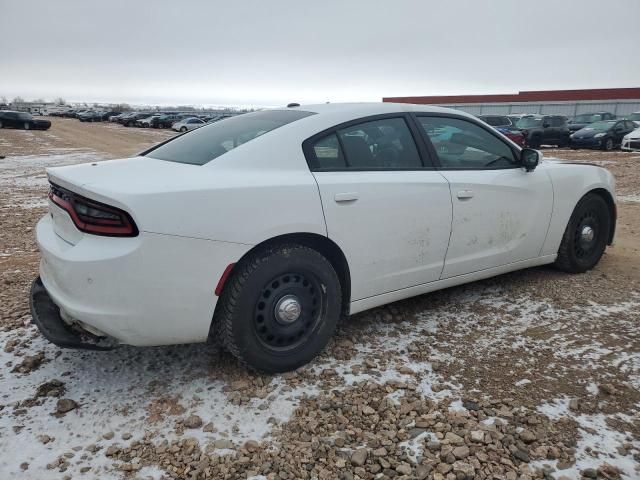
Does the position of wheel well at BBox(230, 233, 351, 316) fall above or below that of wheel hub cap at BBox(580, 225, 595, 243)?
above

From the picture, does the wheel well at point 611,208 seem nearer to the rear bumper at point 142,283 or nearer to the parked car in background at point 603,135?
the rear bumper at point 142,283

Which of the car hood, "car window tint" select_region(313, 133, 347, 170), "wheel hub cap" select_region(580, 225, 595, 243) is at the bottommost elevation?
"wheel hub cap" select_region(580, 225, 595, 243)

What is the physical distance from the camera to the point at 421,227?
328 centimetres

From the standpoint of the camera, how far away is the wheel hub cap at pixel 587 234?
4.51 metres

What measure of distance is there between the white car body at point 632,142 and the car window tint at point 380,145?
19576 millimetres

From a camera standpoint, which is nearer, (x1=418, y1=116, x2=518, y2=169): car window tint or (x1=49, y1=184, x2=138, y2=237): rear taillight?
(x1=49, y1=184, x2=138, y2=237): rear taillight

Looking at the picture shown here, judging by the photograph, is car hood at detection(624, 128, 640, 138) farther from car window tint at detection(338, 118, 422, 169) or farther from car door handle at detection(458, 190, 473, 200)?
car window tint at detection(338, 118, 422, 169)

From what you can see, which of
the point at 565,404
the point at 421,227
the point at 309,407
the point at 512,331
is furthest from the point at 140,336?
the point at 512,331

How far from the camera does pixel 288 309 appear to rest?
9.25ft

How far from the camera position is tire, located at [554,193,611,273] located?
442 centimetres

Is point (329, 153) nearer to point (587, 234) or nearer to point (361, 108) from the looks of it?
point (361, 108)

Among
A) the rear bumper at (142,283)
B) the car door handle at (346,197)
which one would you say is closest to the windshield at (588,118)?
the car door handle at (346,197)

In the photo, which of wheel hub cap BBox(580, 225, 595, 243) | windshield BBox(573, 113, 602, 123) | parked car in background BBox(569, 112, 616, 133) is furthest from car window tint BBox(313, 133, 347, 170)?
windshield BBox(573, 113, 602, 123)

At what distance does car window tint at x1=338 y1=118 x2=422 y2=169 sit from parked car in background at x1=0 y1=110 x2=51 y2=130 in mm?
38919
